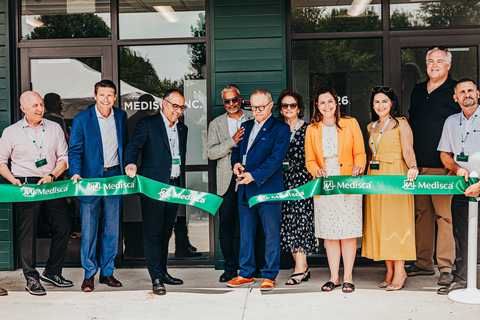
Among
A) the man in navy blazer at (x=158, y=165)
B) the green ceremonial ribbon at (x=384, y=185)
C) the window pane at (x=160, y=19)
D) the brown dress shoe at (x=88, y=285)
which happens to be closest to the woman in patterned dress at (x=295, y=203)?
the green ceremonial ribbon at (x=384, y=185)

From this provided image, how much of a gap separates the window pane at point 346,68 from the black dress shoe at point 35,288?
3495 millimetres

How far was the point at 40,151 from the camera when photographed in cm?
420

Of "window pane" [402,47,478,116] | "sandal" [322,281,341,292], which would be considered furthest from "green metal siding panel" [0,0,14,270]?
"window pane" [402,47,478,116]

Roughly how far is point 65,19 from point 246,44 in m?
2.19

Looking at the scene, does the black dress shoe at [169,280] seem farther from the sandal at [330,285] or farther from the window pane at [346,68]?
the window pane at [346,68]

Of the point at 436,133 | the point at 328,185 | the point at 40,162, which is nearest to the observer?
the point at 328,185

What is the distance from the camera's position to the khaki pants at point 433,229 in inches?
168

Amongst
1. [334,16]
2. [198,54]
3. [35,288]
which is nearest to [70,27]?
[198,54]

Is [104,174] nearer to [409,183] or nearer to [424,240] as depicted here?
[409,183]

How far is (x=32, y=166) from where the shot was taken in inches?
165

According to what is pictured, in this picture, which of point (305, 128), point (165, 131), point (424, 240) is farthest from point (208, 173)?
point (424, 240)

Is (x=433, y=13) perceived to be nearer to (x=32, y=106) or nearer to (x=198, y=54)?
(x=198, y=54)

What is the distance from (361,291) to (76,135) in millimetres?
3089

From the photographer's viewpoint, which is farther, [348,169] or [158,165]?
[158,165]
